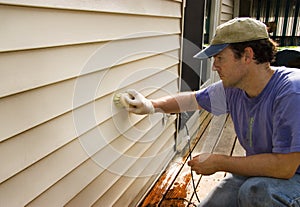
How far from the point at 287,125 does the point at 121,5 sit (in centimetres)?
103

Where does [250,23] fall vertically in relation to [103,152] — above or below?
above

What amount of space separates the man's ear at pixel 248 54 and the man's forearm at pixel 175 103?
56 cm

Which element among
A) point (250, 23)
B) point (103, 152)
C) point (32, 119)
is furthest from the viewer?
point (103, 152)

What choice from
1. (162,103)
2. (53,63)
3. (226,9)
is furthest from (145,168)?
(226,9)

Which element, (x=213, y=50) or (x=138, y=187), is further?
(x=138, y=187)

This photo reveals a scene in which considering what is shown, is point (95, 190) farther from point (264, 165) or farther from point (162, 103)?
point (264, 165)

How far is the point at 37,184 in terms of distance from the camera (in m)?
1.09

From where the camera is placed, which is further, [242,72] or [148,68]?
[148,68]

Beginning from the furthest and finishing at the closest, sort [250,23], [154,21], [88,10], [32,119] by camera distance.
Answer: [154,21] < [250,23] < [88,10] < [32,119]

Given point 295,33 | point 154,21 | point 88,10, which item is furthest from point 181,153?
point 295,33

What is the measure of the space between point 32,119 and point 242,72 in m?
1.02

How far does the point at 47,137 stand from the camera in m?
1.12

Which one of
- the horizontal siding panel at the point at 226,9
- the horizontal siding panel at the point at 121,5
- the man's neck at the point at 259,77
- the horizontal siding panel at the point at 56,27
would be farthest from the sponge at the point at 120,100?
the horizontal siding panel at the point at 226,9

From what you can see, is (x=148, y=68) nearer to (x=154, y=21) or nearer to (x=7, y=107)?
(x=154, y=21)
